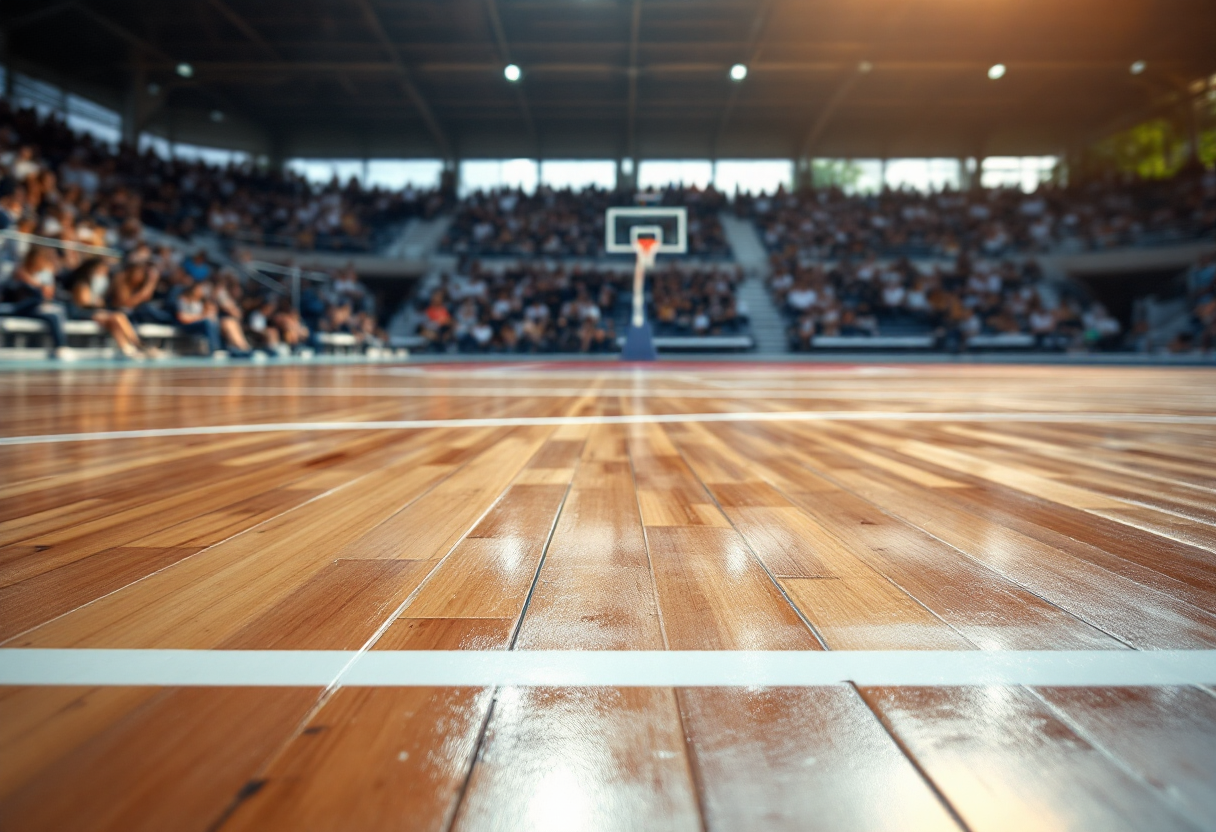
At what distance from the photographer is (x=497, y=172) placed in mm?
17172

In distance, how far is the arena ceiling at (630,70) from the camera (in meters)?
11.6

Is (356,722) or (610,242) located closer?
(356,722)

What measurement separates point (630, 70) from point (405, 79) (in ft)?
14.6

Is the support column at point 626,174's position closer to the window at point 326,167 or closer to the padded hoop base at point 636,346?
the window at point 326,167

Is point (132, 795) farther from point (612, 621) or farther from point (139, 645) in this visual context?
point (612, 621)

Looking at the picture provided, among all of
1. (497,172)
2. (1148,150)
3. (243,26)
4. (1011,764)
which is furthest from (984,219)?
(1011,764)

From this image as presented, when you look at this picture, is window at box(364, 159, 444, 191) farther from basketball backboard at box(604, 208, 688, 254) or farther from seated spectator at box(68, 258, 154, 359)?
seated spectator at box(68, 258, 154, 359)

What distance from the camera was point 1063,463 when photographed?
4.21ft

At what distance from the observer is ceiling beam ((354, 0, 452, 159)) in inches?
456

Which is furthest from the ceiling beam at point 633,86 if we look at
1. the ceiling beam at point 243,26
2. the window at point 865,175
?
the ceiling beam at point 243,26

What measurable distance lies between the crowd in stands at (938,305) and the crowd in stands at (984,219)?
3.13ft

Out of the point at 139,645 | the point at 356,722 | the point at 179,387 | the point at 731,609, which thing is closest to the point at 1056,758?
the point at 731,609

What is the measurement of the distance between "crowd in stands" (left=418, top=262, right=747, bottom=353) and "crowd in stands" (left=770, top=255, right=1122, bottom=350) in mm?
1226

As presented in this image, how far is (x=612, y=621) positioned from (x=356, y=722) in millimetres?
206
